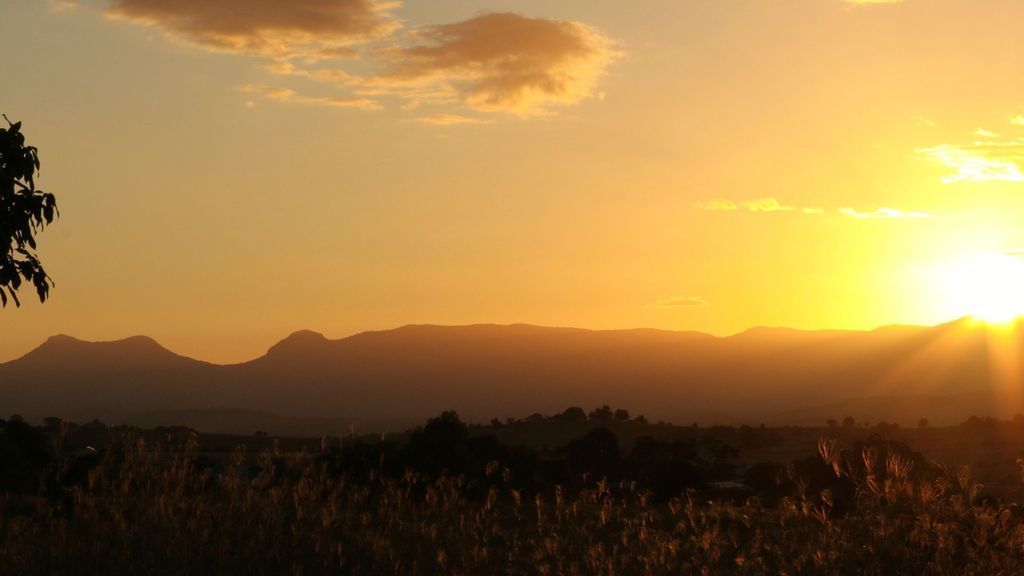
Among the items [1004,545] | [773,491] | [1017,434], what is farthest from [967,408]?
[1004,545]

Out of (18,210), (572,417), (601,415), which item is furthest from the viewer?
(601,415)

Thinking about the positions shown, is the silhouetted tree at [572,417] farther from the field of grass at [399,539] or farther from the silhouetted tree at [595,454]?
the field of grass at [399,539]

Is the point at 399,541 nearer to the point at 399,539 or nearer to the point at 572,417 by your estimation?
the point at 399,539

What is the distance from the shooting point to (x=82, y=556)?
11.2 meters

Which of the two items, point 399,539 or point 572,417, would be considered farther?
point 572,417

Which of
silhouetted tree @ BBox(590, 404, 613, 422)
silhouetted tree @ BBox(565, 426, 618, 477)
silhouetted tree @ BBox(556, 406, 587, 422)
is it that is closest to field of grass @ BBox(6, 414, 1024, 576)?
silhouetted tree @ BBox(565, 426, 618, 477)

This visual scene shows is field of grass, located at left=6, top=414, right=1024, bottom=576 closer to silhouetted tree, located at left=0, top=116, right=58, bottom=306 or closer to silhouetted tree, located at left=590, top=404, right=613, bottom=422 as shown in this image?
silhouetted tree, located at left=0, top=116, right=58, bottom=306

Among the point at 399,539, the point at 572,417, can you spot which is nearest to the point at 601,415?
the point at 572,417

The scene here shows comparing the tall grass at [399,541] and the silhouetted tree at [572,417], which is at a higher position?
the silhouetted tree at [572,417]

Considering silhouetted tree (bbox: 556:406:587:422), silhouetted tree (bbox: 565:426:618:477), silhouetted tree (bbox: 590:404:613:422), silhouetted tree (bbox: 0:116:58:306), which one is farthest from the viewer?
silhouetted tree (bbox: 590:404:613:422)

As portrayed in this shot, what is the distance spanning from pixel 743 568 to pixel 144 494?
614 centimetres

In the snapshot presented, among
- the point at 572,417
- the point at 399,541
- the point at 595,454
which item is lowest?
the point at 399,541

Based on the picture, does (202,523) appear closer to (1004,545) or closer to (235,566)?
(235,566)

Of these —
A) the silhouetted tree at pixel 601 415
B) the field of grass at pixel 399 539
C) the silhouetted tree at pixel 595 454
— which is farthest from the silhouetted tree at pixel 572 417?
the field of grass at pixel 399 539
